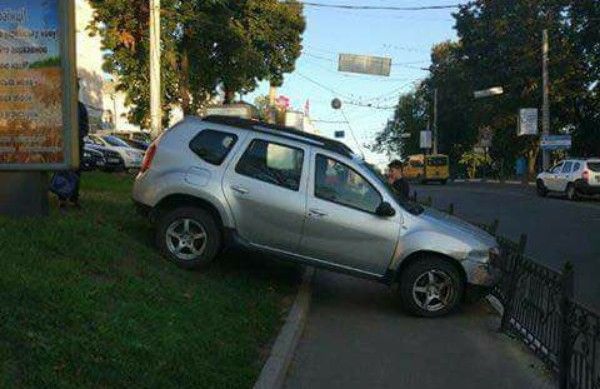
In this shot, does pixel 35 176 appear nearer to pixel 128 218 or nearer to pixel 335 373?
pixel 128 218

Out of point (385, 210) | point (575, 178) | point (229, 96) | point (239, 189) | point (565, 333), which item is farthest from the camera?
point (229, 96)

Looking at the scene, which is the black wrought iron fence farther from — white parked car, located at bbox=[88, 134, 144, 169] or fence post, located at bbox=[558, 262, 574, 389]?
white parked car, located at bbox=[88, 134, 144, 169]

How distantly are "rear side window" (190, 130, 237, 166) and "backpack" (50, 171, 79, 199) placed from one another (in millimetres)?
2000

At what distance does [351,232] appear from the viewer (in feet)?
29.0

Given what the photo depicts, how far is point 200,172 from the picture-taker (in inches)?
362

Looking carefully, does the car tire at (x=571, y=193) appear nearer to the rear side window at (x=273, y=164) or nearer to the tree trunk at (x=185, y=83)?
the tree trunk at (x=185, y=83)

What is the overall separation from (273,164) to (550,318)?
369cm

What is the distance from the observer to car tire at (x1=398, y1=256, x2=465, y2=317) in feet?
29.0

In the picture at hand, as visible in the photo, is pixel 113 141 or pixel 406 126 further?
pixel 406 126

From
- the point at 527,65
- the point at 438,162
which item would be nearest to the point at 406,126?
the point at 438,162

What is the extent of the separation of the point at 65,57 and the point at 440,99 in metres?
72.4

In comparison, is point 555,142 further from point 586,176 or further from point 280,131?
point 280,131

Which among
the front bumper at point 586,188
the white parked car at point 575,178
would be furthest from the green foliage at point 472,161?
the front bumper at point 586,188

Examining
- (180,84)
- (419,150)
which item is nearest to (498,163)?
(419,150)
